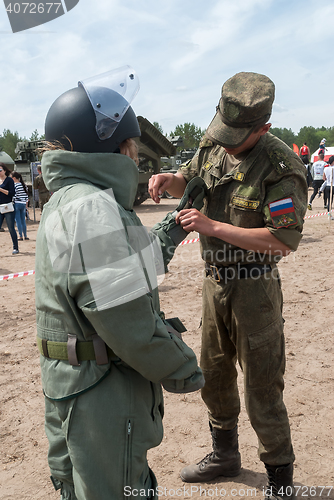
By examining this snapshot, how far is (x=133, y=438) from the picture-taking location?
1.58 meters

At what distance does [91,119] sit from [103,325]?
818 mm

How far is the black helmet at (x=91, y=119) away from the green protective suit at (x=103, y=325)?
0.43 ft

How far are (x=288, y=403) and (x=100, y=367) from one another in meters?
2.54

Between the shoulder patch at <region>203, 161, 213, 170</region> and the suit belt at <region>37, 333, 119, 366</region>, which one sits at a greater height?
the shoulder patch at <region>203, 161, 213, 170</region>

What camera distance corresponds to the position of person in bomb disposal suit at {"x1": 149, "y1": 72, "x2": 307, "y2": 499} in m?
2.34

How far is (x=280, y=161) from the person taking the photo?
7.73 feet

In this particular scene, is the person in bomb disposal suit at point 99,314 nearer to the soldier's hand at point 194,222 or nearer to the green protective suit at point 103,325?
the green protective suit at point 103,325

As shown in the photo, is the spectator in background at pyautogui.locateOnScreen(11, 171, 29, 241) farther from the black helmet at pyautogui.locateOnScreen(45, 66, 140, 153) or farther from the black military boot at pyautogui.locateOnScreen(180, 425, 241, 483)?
the black helmet at pyautogui.locateOnScreen(45, 66, 140, 153)

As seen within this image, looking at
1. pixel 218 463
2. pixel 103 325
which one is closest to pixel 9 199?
pixel 218 463

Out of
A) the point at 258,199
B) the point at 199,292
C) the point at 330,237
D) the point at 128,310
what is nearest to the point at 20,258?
the point at 199,292

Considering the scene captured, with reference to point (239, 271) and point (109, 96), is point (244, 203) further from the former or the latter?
point (109, 96)

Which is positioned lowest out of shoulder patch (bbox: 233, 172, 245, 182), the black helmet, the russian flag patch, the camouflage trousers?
the camouflage trousers

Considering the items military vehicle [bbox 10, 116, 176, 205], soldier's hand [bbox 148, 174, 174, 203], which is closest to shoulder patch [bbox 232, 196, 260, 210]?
soldier's hand [bbox 148, 174, 174, 203]

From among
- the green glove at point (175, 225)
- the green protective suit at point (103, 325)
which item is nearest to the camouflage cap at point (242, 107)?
the green glove at point (175, 225)
